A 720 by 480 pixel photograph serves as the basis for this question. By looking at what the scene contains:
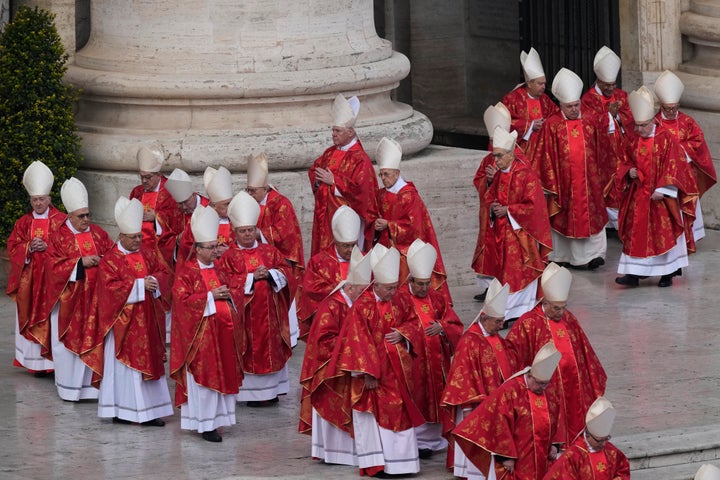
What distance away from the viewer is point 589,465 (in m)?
11.0

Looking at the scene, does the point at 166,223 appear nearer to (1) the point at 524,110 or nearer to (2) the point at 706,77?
(1) the point at 524,110

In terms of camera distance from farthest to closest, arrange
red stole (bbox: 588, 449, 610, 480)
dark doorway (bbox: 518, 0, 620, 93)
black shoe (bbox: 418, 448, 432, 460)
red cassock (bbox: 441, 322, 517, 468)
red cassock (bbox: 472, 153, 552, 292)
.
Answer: dark doorway (bbox: 518, 0, 620, 93) < red cassock (bbox: 472, 153, 552, 292) < black shoe (bbox: 418, 448, 432, 460) < red cassock (bbox: 441, 322, 517, 468) < red stole (bbox: 588, 449, 610, 480)

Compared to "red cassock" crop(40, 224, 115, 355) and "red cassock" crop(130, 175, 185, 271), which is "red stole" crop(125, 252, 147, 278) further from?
"red cassock" crop(130, 175, 185, 271)

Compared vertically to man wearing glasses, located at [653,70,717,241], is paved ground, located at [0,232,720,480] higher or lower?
lower

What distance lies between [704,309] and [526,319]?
12.3 ft

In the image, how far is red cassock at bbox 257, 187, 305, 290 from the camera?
14516 millimetres

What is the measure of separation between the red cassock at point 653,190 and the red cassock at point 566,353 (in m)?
4.24

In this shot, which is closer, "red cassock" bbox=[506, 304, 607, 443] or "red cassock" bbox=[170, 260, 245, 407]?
"red cassock" bbox=[506, 304, 607, 443]

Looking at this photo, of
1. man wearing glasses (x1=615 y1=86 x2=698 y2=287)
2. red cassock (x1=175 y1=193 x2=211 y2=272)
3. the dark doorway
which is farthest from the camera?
the dark doorway

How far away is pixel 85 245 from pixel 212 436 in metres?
1.88

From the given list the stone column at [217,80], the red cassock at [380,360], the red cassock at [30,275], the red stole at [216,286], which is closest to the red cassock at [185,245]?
the red cassock at [30,275]

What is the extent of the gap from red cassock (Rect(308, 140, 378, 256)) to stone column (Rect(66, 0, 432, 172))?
2.88ft

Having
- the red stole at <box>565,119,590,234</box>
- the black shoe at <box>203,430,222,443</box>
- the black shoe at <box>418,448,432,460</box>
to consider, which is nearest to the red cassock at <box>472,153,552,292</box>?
the red stole at <box>565,119,590,234</box>

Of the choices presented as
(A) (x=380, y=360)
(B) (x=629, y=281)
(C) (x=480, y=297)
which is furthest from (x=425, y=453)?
(B) (x=629, y=281)
